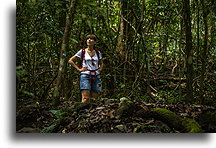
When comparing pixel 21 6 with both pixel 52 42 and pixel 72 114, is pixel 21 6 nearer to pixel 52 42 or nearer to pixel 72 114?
pixel 52 42

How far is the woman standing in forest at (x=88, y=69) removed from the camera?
3.13m

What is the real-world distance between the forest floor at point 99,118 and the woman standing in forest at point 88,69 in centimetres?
26

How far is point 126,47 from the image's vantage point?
4.02 metres

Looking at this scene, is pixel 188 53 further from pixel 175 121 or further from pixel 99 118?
pixel 99 118

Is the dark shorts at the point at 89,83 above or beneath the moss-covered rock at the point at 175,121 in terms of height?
above

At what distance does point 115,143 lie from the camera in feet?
8.93

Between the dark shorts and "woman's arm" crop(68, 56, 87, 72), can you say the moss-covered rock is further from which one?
"woman's arm" crop(68, 56, 87, 72)

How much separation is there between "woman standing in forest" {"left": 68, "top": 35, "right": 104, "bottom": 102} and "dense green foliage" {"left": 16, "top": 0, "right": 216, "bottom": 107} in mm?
133

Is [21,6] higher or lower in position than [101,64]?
higher

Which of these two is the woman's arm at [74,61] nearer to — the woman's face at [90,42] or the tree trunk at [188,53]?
the woman's face at [90,42]

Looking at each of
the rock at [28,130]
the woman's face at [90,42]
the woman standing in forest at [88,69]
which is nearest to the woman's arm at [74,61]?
the woman standing in forest at [88,69]

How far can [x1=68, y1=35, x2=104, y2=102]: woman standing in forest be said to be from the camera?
313 centimetres

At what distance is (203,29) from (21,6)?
2494 millimetres

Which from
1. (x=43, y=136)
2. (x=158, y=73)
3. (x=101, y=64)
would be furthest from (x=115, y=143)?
(x=158, y=73)
